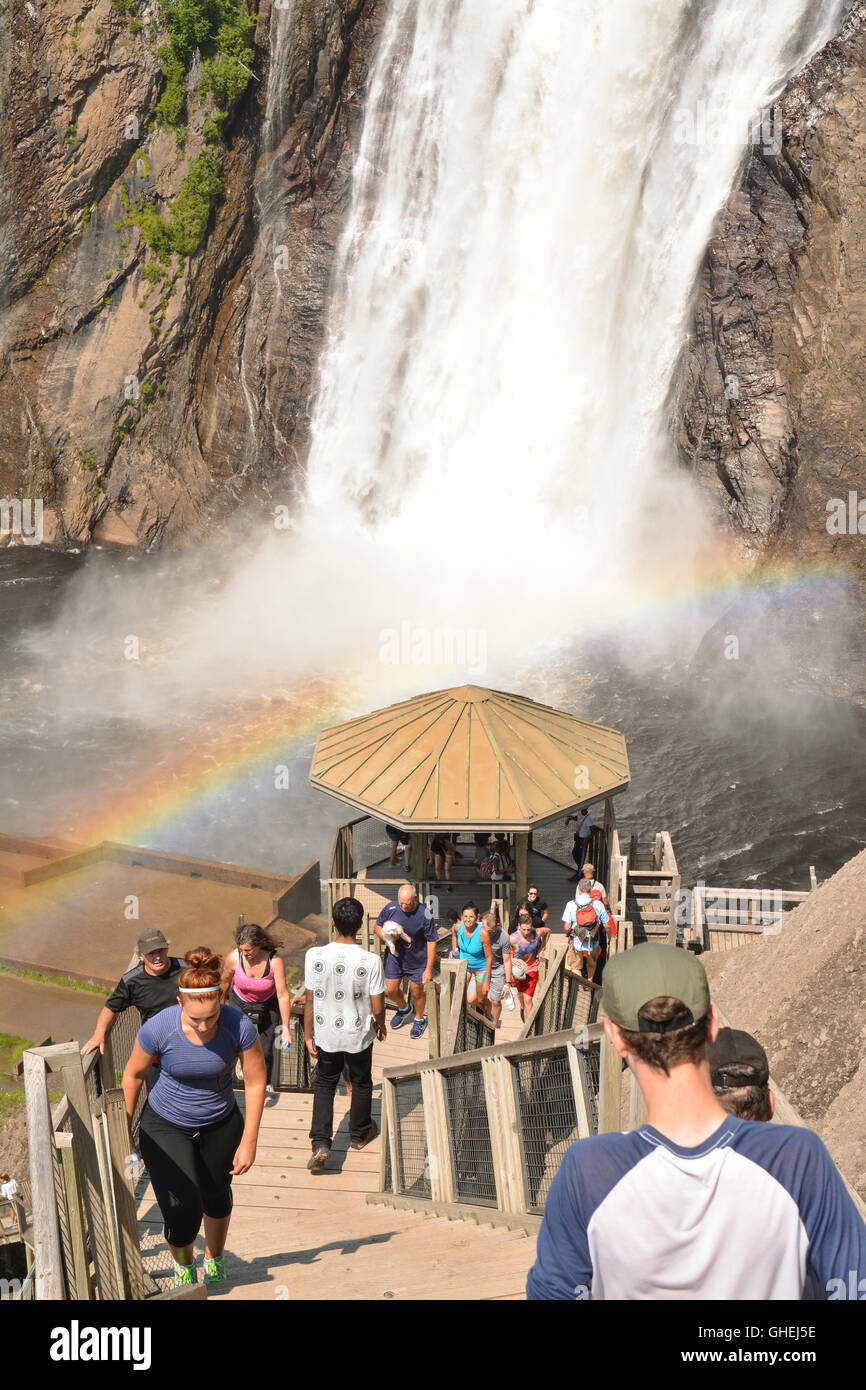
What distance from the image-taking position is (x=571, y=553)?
36.7 meters

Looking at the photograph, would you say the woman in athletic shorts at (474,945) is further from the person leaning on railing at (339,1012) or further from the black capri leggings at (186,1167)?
the black capri leggings at (186,1167)

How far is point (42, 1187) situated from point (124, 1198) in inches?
33.2

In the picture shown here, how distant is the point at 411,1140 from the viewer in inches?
298

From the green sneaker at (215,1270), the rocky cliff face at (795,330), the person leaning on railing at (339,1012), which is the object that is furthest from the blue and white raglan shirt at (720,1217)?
the rocky cliff face at (795,330)

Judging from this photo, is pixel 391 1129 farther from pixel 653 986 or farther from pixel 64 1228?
pixel 653 986

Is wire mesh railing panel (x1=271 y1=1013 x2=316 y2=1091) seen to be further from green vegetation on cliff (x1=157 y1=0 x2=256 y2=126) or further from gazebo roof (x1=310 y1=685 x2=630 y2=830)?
green vegetation on cliff (x1=157 y1=0 x2=256 y2=126)

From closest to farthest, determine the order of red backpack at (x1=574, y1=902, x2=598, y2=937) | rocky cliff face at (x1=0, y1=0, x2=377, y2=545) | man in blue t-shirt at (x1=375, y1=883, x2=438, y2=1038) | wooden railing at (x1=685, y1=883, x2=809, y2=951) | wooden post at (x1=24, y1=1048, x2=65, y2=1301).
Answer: wooden post at (x1=24, y1=1048, x2=65, y2=1301)
man in blue t-shirt at (x1=375, y1=883, x2=438, y2=1038)
red backpack at (x1=574, y1=902, x2=598, y2=937)
wooden railing at (x1=685, y1=883, x2=809, y2=951)
rocky cliff face at (x1=0, y1=0, x2=377, y2=545)

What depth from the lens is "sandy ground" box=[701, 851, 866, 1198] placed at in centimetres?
673

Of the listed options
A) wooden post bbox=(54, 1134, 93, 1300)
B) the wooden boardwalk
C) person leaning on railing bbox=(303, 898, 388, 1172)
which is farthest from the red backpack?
wooden post bbox=(54, 1134, 93, 1300)

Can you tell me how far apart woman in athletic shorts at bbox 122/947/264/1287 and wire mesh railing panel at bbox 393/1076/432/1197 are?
1763mm

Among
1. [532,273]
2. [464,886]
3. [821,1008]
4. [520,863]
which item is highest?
[532,273]

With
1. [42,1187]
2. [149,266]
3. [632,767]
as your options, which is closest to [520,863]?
[42,1187]

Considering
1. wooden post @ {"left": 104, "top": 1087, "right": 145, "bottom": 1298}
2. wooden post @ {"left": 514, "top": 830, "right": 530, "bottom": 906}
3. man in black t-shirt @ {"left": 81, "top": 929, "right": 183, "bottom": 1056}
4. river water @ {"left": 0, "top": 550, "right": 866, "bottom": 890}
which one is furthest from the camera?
river water @ {"left": 0, "top": 550, "right": 866, "bottom": 890}

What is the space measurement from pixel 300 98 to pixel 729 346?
15341mm
